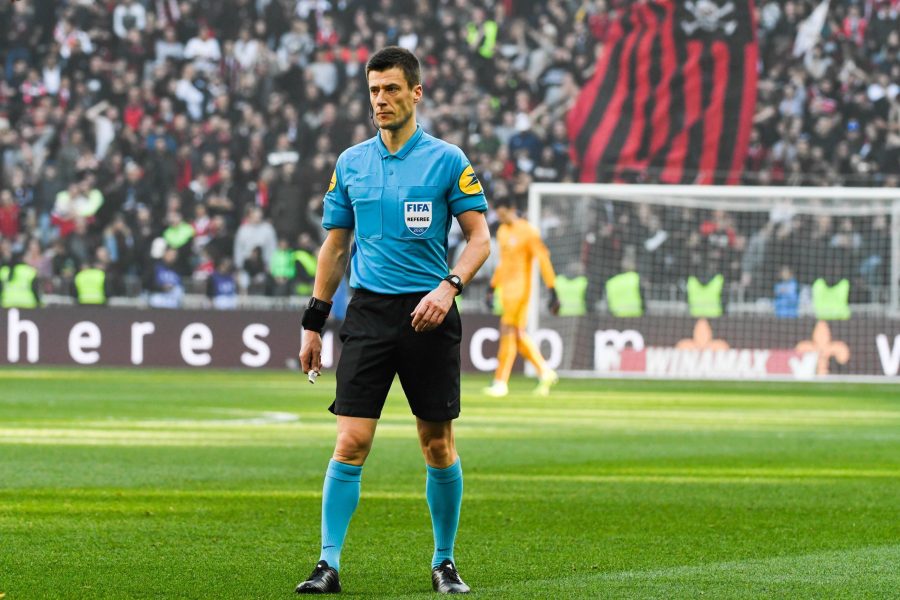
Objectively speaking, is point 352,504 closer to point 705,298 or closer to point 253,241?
point 705,298

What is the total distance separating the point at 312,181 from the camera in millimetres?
24484

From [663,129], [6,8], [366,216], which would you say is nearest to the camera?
[366,216]

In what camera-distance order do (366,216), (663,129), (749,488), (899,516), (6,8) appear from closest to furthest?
(366,216) → (899,516) → (749,488) → (663,129) → (6,8)

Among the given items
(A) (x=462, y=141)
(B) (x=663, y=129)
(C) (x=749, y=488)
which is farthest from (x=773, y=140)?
(C) (x=749, y=488)

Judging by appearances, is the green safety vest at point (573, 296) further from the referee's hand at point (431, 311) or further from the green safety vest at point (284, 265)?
the referee's hand at point (431, 311)

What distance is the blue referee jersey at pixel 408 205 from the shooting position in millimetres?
5590

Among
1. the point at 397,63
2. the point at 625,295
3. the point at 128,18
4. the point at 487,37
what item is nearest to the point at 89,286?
the point at 128,18

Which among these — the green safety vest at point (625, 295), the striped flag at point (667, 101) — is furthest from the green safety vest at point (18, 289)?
the striped flag at point (667, 101)

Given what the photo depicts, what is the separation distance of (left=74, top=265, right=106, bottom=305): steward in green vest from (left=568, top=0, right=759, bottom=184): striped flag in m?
7.55

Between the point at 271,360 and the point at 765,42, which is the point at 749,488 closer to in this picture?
the point at 271,360

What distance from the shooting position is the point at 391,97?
18.0 ft

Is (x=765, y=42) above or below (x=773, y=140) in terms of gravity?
above

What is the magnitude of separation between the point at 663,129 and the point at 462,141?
3220 millimetres

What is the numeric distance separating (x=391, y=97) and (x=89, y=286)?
61.3 feet
